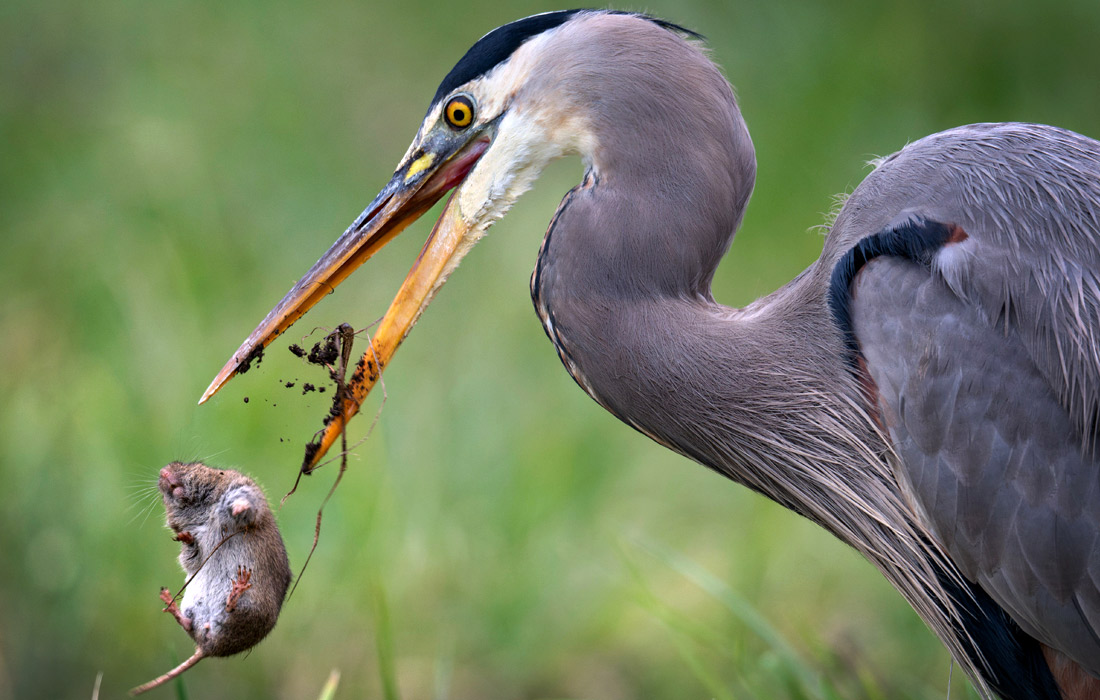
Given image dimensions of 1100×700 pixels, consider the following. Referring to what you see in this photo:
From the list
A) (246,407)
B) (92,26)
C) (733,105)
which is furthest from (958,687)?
(92,26)

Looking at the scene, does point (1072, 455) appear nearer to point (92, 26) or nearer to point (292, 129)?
point (292, 129)

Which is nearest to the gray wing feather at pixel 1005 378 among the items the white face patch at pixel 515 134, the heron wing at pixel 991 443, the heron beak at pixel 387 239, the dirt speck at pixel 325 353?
the heron wing at pixel 991 443

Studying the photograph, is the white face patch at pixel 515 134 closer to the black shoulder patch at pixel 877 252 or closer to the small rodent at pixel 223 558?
the black shoulder patch at pixel 877 252

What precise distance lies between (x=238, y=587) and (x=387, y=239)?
0.78 m

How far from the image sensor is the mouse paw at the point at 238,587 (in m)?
1.54

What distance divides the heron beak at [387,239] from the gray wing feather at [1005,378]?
750 millimetres

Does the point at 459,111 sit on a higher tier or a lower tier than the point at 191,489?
higher

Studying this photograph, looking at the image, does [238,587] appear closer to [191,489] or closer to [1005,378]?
[191,489]

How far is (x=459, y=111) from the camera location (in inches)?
79.6

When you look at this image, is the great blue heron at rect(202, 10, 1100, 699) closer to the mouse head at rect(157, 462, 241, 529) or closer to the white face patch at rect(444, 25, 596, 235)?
the white face patch at rect(444, 25, 596, 235)

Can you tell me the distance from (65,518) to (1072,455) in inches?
99.9

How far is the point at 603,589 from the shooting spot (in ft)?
10.8

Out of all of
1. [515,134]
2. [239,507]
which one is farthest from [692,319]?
[239,507]

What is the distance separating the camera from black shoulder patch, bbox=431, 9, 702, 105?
6.54 ft
